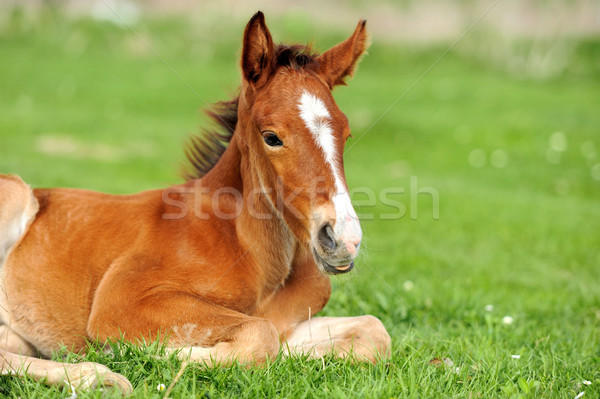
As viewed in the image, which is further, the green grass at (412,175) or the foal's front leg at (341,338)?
the foal's front leg at (341,338)

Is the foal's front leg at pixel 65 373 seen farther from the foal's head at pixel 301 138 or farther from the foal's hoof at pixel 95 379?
the foal's head at pixel 301 138

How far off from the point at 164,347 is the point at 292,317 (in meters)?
0.99

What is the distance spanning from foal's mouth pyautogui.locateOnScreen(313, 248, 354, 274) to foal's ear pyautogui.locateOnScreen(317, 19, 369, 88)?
1.28m

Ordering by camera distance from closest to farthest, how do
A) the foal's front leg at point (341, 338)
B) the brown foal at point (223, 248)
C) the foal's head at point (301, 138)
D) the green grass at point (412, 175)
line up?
the foal's head at point (301, 138) → the brown foal at point (223, 248) → the green grass at point (412, 175) → the foal's front leg at point (341, 338)

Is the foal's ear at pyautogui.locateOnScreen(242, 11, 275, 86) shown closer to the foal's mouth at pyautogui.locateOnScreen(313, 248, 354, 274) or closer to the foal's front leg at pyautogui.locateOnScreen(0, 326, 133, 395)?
the foal's mouth at pyautogui.locateOnScreen(313, 248, 354, 274)

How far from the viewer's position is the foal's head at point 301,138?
128 inches

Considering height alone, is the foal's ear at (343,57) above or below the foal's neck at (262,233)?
above

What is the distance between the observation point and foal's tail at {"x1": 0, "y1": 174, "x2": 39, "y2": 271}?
13.3 feet

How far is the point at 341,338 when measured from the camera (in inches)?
158

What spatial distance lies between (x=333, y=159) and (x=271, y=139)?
402 millimetres

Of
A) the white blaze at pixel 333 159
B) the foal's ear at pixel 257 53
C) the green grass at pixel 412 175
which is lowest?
the green grass at pixel 412 175

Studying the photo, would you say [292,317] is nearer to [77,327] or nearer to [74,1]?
[77,327]

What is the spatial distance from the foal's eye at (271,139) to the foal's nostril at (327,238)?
0.59 m

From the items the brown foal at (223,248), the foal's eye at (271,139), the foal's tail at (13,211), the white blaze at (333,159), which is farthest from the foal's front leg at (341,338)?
the foal's tail at (13,211)
